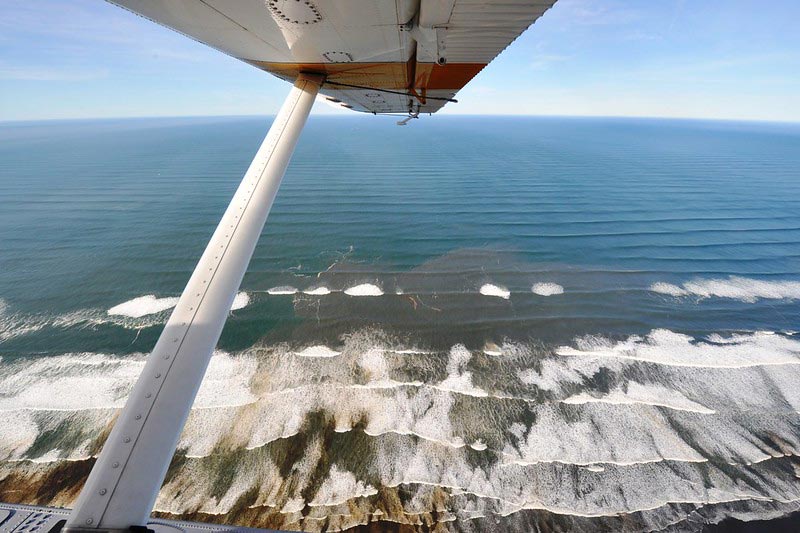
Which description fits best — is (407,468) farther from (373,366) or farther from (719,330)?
(719,330)

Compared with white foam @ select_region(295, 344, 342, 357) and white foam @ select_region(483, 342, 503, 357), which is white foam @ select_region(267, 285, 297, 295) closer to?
white foam @ select_region(295, 344, 342, 357)

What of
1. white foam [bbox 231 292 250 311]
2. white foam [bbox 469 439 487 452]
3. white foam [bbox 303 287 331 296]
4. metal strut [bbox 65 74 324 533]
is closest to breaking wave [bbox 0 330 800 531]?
white foam [bbox 469 439 487 452]

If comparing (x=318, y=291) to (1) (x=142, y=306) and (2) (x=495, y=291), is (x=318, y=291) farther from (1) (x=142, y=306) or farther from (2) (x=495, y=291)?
(2) (x=495, y=291)

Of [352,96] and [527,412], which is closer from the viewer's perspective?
[352,96]

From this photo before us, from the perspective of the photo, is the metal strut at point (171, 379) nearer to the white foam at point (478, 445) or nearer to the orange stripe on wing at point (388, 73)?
the orange stripe on wing at point (388, 73)

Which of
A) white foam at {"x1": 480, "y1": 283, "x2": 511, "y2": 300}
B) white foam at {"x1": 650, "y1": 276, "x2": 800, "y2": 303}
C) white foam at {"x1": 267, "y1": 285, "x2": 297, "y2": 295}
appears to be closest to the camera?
white foam at {"x1": 267, "y1": 285, "x2": 297, "y2": 295}

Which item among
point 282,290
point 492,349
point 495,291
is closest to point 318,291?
point 282,290

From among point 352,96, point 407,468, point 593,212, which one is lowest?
point 407,468

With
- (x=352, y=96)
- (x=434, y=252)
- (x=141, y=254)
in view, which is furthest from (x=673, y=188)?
(x=141, y=254)
